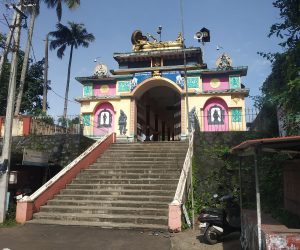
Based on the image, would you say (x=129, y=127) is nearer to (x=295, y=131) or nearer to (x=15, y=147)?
(x=15, y=147)

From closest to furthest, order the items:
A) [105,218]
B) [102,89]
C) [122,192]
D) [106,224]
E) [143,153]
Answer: [106,224] → [105,218] → [122,192] → [143,153] → [102,89]

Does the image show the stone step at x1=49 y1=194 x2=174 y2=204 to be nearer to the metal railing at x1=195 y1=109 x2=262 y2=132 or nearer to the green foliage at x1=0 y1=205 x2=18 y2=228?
the green foliage at x1=0 y1=205 x2=18 y2=228

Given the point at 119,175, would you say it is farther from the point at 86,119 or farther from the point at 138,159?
the point at 86,119

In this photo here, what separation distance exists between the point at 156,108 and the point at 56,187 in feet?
45.9

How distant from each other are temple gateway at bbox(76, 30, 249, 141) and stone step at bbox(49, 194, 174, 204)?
772 centimetres

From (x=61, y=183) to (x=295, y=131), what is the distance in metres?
7.56

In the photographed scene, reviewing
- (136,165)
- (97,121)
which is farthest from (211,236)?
(97,121)

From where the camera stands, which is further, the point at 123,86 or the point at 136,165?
the point at 123,86

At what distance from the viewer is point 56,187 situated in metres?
10.4

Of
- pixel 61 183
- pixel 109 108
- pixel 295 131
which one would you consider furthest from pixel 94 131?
pixel 295 131

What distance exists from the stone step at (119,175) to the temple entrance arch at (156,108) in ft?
21.3

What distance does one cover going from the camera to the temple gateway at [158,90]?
17312mm

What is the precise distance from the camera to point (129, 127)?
18.0 meters

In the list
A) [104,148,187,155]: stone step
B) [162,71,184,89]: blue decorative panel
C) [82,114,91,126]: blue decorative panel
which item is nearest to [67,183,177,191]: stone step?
[104,148,187,155]: stone step
